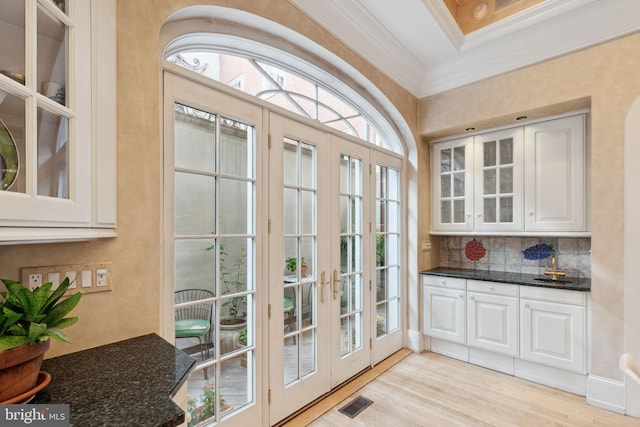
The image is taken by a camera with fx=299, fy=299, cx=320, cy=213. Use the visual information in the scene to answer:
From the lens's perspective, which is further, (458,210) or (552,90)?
(458,210)

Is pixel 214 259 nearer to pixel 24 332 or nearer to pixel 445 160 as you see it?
pixel 24 332

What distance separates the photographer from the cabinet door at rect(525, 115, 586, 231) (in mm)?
2750

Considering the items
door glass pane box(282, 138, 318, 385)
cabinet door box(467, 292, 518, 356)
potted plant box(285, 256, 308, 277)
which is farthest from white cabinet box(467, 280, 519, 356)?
potted plant box(285, 256, 308, 277)

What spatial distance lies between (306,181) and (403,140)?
1704mm

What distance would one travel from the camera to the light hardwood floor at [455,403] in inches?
87.9

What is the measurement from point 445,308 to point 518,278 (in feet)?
2.61

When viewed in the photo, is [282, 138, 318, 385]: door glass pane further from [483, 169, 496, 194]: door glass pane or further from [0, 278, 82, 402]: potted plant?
[483, 169, 496, 194]: door glass pane

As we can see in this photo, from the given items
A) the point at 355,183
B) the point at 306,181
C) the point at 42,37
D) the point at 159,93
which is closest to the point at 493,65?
the point at 355,183

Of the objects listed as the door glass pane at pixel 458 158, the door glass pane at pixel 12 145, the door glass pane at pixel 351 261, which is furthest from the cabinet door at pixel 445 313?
the door glass pane at pixel 12 145

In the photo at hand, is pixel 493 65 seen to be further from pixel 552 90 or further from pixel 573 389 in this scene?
pixel 573 389

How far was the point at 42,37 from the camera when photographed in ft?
3.17

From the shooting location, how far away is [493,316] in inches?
119

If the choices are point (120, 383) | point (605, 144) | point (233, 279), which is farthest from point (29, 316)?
point (605, 144)

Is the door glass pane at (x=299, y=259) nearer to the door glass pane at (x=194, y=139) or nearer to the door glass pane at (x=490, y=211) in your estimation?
the door glass pane at (x=194, y=139)
